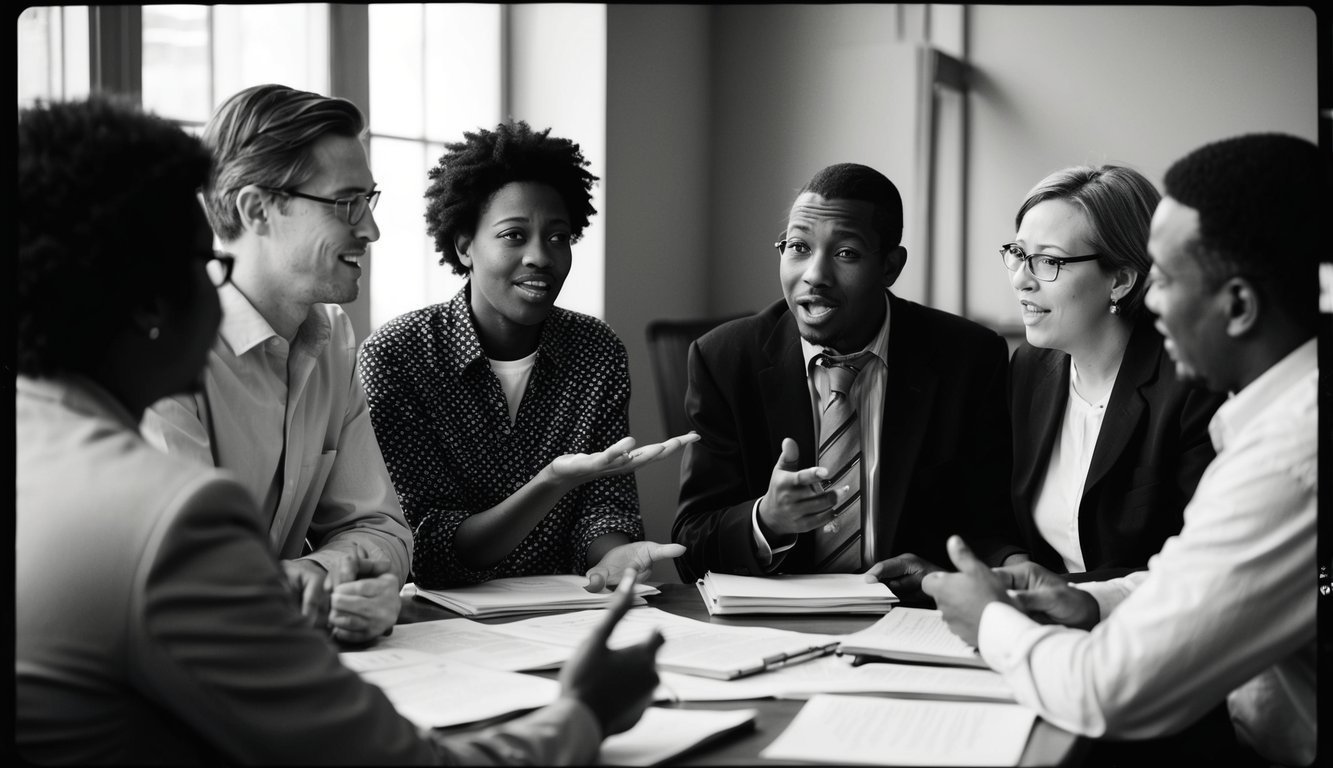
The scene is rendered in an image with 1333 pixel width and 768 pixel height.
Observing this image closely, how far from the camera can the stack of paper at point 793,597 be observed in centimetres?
189

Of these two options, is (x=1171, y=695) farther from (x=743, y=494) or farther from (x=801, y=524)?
(x=743, y=494)

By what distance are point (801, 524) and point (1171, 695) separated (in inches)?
34.1

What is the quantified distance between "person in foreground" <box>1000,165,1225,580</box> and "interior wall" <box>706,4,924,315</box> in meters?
2.90

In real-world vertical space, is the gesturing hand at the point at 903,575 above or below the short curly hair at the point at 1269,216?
below

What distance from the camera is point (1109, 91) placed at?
5.18m

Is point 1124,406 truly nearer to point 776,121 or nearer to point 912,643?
point 912,643

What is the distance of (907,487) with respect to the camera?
2.33 metres

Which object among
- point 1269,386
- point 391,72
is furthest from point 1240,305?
point 391,72

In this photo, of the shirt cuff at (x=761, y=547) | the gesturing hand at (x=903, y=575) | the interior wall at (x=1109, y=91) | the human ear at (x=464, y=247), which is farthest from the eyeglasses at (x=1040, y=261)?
the interior wall at (x=1109, y=91)

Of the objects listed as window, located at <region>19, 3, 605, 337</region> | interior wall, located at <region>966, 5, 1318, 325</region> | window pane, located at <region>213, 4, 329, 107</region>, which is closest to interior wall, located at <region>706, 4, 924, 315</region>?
interior wall, located at <region>966, 5, 1318, 325</region>

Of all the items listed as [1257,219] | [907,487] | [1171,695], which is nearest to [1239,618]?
[1171,695]

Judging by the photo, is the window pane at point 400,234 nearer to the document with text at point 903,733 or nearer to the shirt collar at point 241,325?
the shirt collar at point 241,325

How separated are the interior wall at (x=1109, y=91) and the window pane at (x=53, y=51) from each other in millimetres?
3947

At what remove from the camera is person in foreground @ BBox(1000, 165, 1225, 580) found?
215 cm
